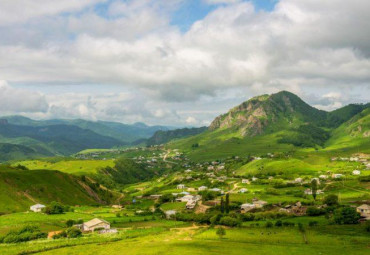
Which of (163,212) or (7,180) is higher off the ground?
(7,180)

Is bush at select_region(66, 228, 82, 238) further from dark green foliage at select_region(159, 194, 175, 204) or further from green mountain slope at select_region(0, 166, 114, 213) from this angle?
dark green foliage at select_region(159, 194, 175, 204)

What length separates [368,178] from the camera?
639 feet

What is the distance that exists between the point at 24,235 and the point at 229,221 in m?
67.8

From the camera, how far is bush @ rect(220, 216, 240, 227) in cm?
11712

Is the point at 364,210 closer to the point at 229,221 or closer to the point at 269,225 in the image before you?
the point at 269,225

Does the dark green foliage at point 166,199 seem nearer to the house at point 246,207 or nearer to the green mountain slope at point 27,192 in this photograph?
the green mountain slope at point 27,192

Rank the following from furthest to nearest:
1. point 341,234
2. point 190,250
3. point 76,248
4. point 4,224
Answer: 1. point 4,224
2. point 341,234
3. point 76,248
4. point 190,250

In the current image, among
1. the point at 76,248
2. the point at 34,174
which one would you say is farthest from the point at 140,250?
the point at 34,174

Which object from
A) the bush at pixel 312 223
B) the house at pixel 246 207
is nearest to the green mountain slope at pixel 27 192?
the house at pixel 246 207

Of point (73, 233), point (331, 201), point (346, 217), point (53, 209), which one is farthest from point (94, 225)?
point (331, 201)

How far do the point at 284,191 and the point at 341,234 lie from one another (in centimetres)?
9051

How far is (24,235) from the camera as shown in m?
100

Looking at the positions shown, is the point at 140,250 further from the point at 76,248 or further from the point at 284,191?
the point at 284,191

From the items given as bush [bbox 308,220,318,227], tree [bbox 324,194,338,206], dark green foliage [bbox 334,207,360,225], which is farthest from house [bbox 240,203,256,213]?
dark green foliage [bbox 334,207,360,225]
